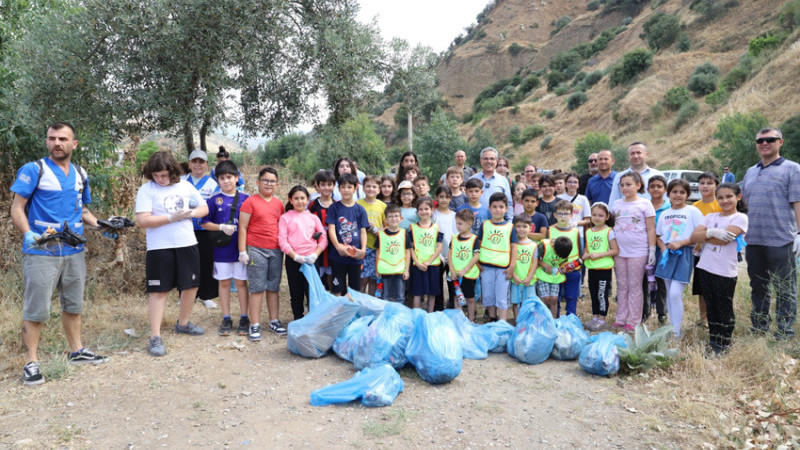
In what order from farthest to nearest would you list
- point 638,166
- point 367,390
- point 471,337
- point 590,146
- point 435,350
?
point 590,146
point 638,166
point 471,337
point 435,350
point 367,390

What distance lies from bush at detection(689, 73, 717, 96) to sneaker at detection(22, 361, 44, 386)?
3309cm

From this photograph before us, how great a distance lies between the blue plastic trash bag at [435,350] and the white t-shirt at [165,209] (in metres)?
2.25

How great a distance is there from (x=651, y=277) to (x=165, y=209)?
4.76 m

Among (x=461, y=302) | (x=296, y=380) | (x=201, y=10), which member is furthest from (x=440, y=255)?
(x=201, y=10)

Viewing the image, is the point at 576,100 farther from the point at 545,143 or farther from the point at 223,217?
the point at 223,217

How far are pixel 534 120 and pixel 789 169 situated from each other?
4029 centimetres

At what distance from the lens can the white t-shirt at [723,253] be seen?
4230 mm

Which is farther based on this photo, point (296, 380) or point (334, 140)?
point (334, 140)

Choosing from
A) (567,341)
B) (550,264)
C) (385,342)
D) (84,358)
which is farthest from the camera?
(550,264)

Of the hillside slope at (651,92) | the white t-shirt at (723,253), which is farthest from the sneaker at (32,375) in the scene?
the hillside slope at (651,92)

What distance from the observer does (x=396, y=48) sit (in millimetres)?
6844

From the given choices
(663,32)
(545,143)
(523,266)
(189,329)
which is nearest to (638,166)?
(523,266)

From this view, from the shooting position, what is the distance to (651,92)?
3138 centimetres

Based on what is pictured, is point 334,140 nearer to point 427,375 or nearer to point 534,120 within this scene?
point 427,375
